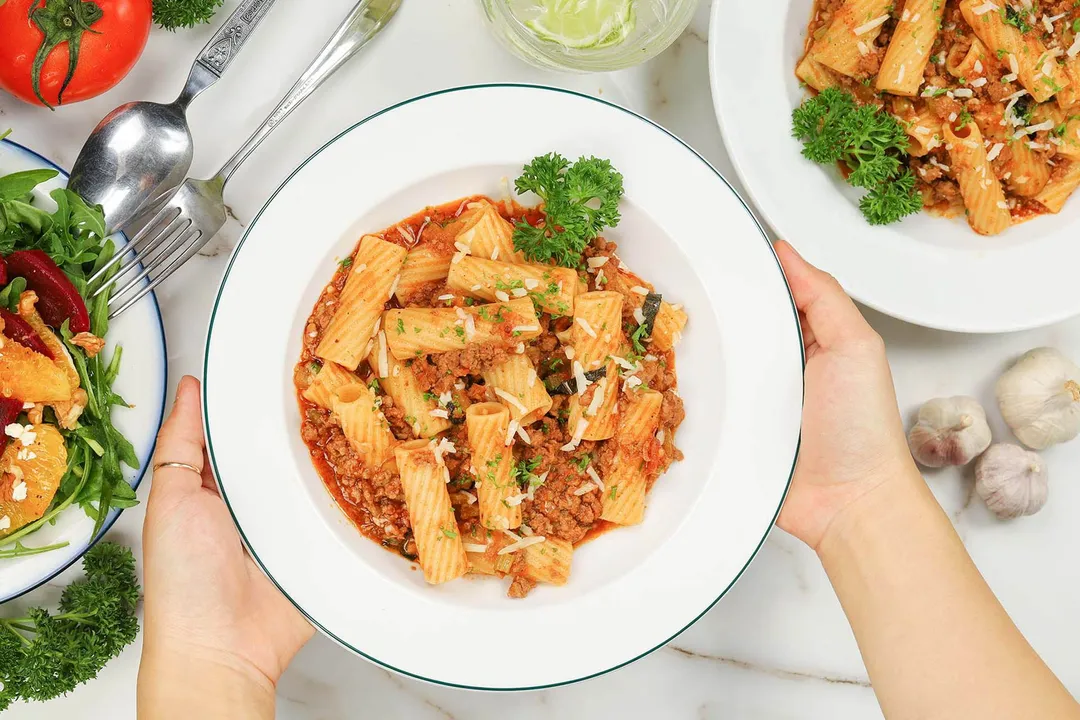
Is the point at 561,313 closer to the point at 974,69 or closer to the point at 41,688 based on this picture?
the point at 974,69

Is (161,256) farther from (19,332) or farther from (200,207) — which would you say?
(19,332)

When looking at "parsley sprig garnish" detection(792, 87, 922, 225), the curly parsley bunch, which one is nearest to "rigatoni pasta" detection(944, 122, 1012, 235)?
"parsley sprig garnish" detection(792, 87, 922, 225)

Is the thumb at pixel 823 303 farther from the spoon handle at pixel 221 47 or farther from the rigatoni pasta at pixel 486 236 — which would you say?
the spoon handle at pixel 221 47

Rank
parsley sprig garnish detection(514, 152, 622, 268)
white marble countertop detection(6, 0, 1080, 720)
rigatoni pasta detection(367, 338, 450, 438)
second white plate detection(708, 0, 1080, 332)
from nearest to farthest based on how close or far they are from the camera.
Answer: parsley sprig garnish detection(514, 152, 622, 268) < rigatoni pasta detection(367, 338, 450, 438) < second white plate detection(708, 0, 1080, 332) < white marble countertop detection(6, 0, 1080, 720)

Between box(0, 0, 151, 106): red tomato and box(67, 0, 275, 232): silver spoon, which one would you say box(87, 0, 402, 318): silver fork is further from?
box(0, 0, 151, 106): red tomato

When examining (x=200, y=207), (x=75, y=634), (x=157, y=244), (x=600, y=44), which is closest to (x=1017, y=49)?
(x=600, y=44)

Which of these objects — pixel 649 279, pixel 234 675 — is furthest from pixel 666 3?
pixel 234 675

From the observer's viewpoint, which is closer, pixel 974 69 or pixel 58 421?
pixel 58 421
